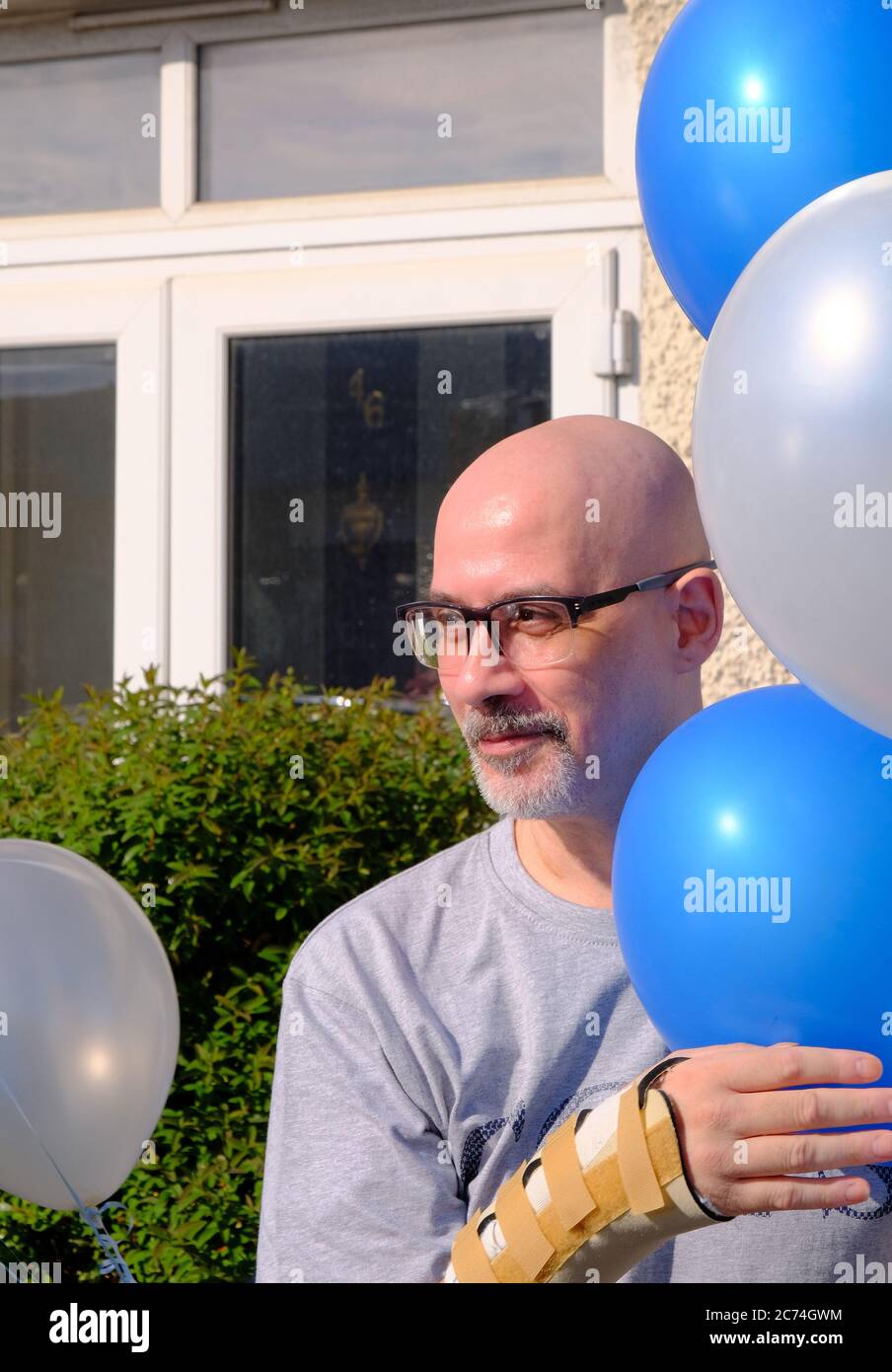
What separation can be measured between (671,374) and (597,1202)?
8.35ft

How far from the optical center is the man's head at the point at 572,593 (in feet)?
5.58

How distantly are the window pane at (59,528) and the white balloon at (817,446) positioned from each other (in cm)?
310

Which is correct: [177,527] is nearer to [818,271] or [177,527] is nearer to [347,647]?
[347,647]

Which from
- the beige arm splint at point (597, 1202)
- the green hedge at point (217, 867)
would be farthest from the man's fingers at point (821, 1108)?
the green hedge at point (217, 867)

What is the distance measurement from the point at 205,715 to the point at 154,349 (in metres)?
1.24

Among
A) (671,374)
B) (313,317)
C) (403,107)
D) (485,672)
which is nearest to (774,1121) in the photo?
(485,672)

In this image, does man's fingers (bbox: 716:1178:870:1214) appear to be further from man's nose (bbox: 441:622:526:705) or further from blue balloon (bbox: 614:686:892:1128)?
man's nose (bbox: 441:622:526:705)

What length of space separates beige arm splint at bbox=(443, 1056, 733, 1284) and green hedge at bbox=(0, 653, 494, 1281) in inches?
58.7

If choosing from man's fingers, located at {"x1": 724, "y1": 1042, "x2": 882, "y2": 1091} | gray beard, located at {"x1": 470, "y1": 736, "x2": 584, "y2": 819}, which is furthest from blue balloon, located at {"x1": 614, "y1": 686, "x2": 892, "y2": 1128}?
gray beard, located at {"x1": 470, "y1": 736, "x2": 584, "y2": 819}

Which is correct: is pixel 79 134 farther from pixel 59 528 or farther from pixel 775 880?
pixel 775 880

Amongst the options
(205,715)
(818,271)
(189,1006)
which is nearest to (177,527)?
(205,715)

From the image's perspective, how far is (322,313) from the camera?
386cm

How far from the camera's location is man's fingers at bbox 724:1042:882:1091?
120 centimetres

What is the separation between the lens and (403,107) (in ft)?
12.5
